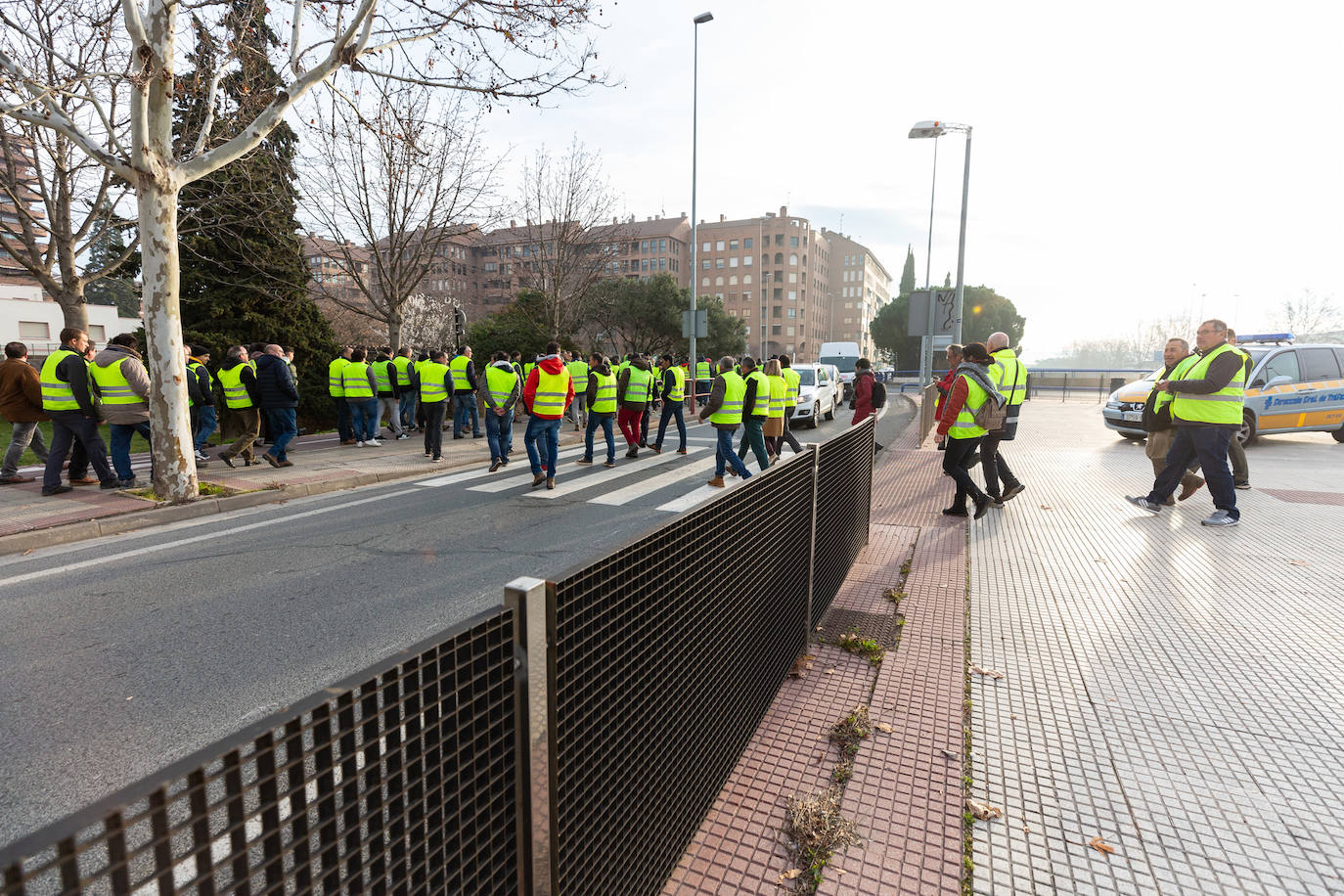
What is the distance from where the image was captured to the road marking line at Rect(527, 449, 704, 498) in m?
8.62

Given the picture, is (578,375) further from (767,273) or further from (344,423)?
(767,273)

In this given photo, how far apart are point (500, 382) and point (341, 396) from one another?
506 cm

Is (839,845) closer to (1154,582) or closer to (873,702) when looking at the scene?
(873,702)

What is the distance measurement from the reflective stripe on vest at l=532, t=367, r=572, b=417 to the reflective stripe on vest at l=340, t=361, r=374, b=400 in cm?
520

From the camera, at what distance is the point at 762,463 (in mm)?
8742

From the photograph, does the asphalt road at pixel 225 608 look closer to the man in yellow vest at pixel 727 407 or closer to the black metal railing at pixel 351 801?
the man in yellow vest at pixel 727 407

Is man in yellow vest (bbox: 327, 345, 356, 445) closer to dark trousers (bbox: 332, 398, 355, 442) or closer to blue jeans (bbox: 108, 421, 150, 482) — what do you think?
dark trousers (bbox: 332, 398, 355, 442)

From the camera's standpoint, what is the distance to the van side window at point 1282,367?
467 inches

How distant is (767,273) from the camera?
101250mm

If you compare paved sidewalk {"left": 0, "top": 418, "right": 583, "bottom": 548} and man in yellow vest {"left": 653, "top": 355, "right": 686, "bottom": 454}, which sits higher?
man in yellow vest {"left": 653, "top": 355, "right": 686, "bottom": 454}

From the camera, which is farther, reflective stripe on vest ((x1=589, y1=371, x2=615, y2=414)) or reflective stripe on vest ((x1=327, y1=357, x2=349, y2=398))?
reflective stripe on vest ((x1=327, y1=357, x2=349, y2=398))

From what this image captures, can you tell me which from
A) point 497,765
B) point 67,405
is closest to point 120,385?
point 67,405

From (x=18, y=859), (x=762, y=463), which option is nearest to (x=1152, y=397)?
(x=762, y=463)

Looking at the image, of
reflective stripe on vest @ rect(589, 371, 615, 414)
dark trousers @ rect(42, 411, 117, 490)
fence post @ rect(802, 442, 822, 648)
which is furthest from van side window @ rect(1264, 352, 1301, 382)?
dark trousers @ rect(42, 411, 117, 490)
